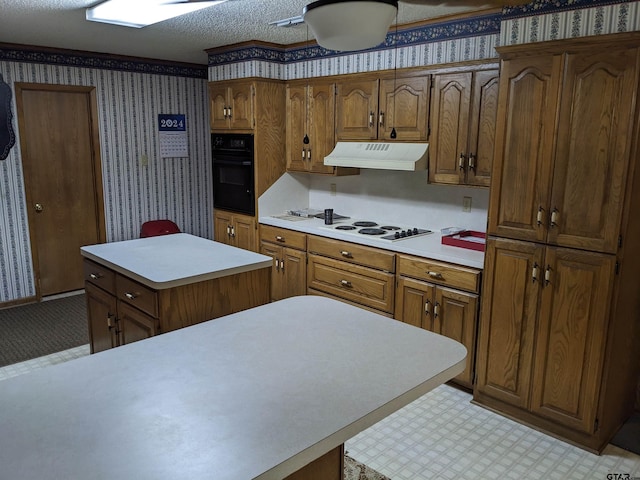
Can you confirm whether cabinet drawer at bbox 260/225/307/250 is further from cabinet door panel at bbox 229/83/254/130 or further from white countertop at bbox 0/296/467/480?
white countertop at bbox 0/296/467/480

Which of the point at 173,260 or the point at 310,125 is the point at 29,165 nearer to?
the point at 310,125

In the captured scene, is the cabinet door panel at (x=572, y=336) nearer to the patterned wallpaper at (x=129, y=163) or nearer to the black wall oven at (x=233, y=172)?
the black wall oven at (x=233, y=172)

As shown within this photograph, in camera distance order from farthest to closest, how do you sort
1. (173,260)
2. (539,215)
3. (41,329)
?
(41,329), (173,260), (539,215)

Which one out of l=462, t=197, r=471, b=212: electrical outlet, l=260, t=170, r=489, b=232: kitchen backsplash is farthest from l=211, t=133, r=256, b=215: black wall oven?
l=462, t=197, r=471, b=212: electrical outlet

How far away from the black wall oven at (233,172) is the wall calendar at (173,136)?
0.91 metres

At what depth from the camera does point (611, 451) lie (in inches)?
102

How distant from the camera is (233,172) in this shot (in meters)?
4.56

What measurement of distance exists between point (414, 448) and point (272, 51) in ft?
10.7

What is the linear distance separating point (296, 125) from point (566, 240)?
2504mm

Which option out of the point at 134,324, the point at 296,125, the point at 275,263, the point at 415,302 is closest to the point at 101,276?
the point at 134,324

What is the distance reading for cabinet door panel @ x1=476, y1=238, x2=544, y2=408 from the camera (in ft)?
8.75

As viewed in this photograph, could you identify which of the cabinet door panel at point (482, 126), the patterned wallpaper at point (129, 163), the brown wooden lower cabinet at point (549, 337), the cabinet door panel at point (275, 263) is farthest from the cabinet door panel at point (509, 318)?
the patterned wallpaper at point (129, 163)

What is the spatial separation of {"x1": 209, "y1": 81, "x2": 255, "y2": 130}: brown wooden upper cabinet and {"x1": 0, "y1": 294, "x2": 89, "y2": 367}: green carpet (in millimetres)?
2103

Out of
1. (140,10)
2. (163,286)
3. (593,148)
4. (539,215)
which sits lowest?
(163,286)
